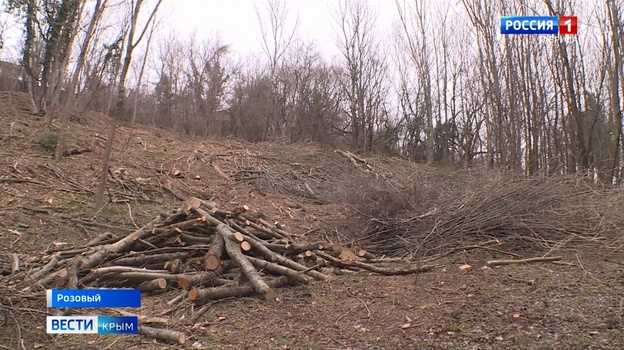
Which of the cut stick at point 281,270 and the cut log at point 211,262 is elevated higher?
the cut log at point 211,262

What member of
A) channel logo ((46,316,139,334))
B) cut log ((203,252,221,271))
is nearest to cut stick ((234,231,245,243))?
cut log ((203,252,221,271))

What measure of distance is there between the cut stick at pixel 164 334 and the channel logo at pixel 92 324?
12cm

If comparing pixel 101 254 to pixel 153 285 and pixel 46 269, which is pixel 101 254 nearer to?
pixel 46 269

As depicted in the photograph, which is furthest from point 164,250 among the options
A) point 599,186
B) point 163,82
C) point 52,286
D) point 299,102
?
point 163,82

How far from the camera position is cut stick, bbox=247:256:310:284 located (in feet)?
17.0

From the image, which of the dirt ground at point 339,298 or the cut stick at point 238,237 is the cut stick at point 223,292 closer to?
the dirt ground at point 339,298

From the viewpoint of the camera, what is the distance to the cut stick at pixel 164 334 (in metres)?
3.90

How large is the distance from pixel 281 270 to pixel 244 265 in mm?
449

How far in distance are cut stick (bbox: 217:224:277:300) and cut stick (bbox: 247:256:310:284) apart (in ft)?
0.57

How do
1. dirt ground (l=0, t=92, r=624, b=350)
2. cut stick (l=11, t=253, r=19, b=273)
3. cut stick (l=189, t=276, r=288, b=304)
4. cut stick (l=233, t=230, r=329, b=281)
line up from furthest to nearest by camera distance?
cut stick (l=233, t=230, r=329, b=281), cut stick (l=11, t=253, r=19, b=273), cut stick (l=189, t=276, r=288, b=304), dirt ground (l=0, t=92, r=624, b=350)

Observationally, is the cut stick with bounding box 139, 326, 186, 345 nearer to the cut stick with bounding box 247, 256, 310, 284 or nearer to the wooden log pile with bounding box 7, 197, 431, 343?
the wooden log pile with bounding box 7, 197, 431, 343

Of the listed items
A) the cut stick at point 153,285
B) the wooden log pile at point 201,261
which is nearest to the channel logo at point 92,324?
the wooden log pile at point 201,261

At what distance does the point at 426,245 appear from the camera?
6.56 metres

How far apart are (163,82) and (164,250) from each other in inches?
901
